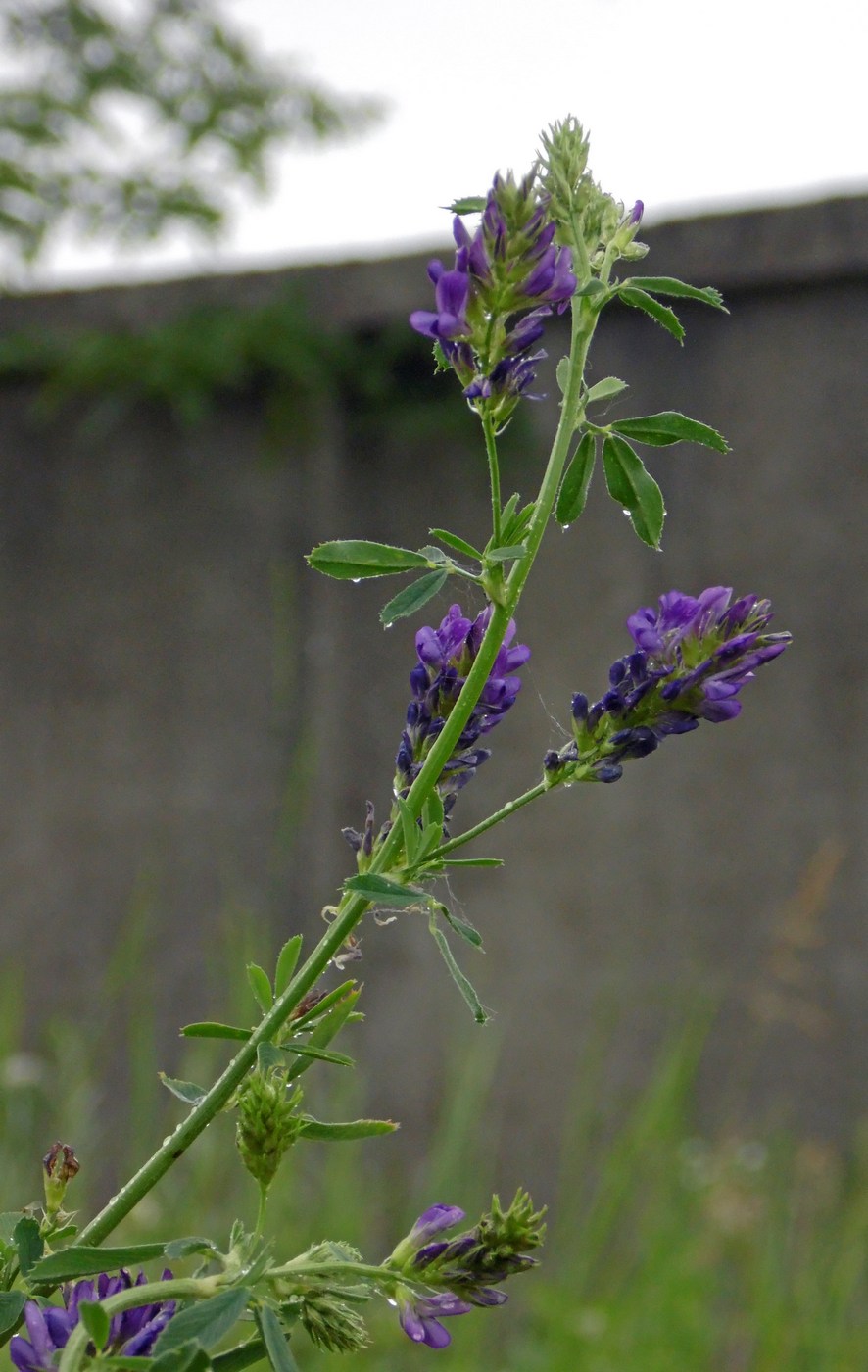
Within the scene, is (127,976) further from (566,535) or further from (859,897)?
(859,897)

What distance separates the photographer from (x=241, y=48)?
5.42 metres

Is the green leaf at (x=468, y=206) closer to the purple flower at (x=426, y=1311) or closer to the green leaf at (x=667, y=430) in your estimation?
the green leaf at (x=667, y=430)

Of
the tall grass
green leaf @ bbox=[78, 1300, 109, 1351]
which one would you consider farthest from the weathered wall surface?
green leaf @ bbox=[78, 1300, 109, 1351]

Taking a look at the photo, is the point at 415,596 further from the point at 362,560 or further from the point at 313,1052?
the point at 313,1052

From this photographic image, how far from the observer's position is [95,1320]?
15.2 inches

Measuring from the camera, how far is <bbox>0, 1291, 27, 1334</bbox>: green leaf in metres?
0.43

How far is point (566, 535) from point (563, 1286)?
1590 millimetres

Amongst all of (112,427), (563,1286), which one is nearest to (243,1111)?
(563,1286)

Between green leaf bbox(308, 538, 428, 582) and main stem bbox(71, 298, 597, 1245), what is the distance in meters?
0.10

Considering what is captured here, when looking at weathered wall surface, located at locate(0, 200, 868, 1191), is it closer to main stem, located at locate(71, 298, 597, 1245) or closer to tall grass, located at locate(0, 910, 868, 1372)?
tall grass, located at locate(0, 910, 868, 1372)

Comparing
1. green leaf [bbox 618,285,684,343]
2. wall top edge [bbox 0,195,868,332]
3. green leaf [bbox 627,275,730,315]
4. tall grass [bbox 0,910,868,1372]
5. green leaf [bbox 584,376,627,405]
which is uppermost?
wall top edge [bbox 0,195,868,332]

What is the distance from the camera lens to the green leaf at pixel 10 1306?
0.43m

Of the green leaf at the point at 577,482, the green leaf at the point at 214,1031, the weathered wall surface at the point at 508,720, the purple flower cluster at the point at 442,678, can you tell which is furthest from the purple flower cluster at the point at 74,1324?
the weathered wall surface at the point at 508,720

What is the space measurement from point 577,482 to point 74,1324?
0.38m
